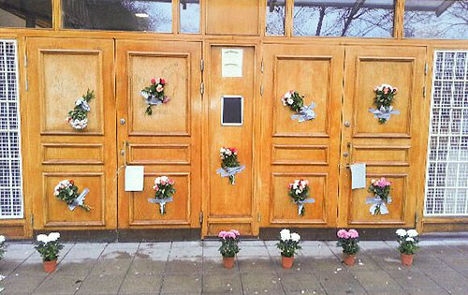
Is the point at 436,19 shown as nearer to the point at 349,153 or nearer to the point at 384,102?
the point at 384,102

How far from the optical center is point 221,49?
13.8ft

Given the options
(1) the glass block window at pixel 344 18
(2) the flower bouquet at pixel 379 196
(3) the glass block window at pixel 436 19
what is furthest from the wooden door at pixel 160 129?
(3) the glass block window at pixel 436 19

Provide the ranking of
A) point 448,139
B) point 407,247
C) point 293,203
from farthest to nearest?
point 448,139 < point 293,203 < point 407,247

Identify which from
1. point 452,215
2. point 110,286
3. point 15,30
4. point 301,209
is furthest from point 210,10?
point 452,215

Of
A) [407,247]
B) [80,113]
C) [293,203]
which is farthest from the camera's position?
[293,203]

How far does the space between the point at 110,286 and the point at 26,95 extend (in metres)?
2.25

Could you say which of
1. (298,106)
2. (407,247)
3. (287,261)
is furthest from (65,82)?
(407,247)

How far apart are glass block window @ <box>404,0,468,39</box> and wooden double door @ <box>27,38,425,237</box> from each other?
284 mm

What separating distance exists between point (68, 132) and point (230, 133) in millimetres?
1773

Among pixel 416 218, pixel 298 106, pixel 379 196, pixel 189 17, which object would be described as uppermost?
pixel 189 17

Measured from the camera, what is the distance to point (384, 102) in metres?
4.25

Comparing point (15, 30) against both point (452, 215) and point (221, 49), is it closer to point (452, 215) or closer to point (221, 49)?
point (221, 49)

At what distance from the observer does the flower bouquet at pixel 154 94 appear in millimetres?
4094

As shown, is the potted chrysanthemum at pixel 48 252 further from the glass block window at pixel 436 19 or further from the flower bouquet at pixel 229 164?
the glass block window at pixel 436 19
